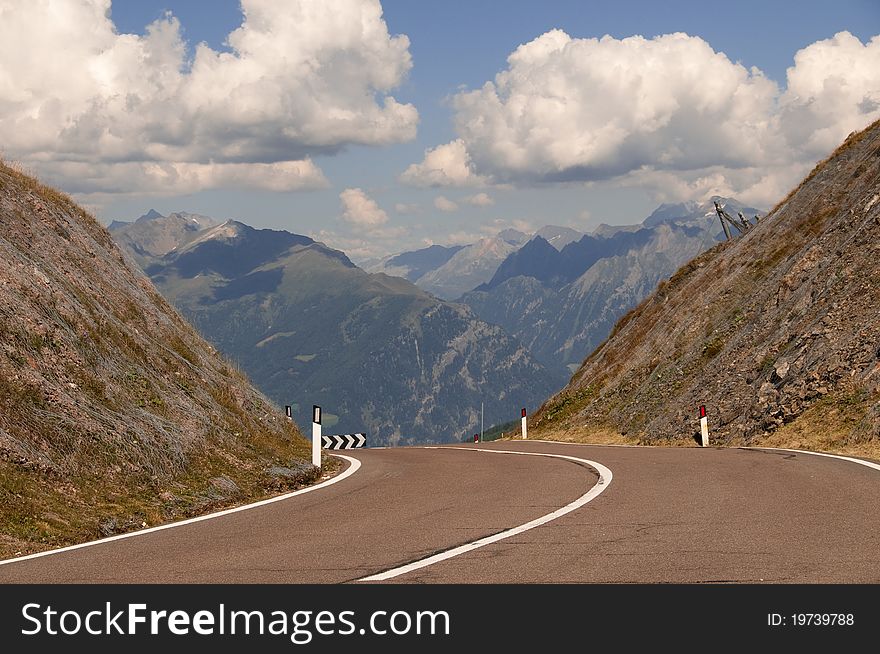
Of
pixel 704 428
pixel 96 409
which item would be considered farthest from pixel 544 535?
pixel 704 428

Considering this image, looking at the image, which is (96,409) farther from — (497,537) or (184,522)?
(497,537)

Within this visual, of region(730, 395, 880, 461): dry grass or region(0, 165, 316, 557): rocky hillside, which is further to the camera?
region(730, 395, 880, 461): dry grass

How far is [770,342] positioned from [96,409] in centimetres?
2195

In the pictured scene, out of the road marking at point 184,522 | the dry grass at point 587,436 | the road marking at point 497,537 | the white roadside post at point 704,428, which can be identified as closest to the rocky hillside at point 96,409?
the road marking at point 184,522

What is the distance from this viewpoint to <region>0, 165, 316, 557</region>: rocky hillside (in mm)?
12586

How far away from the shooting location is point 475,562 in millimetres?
8211

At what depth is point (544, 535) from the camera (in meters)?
9.60

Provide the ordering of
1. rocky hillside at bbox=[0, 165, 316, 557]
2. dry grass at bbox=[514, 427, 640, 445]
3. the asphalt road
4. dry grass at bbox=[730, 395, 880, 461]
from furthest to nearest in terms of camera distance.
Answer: dry grass at bbox=[514, 427, 640, 445] < dry grass at bbox=[730, 395, 880, 461] < rocky hillside at bbox=[0, 165, 316, 557] < the asphalt road

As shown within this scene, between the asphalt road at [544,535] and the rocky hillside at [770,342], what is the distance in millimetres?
7279

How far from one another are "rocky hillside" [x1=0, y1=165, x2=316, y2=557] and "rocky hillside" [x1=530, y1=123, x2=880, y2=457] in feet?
44.5

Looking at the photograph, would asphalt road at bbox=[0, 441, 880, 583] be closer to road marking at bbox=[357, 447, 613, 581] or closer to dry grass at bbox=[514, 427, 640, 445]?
road marking at bbox=[357, 447, 613, 581]

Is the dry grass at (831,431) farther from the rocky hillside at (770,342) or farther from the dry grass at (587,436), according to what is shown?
the dry grass at (587,436)

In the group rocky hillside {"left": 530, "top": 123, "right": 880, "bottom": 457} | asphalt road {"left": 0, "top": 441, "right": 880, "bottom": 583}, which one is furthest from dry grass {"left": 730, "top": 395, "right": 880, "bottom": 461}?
asphalt road {"left": 0, "top": 441, "right": 880, "bottom": 583}

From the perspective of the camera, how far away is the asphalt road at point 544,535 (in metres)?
7.74
